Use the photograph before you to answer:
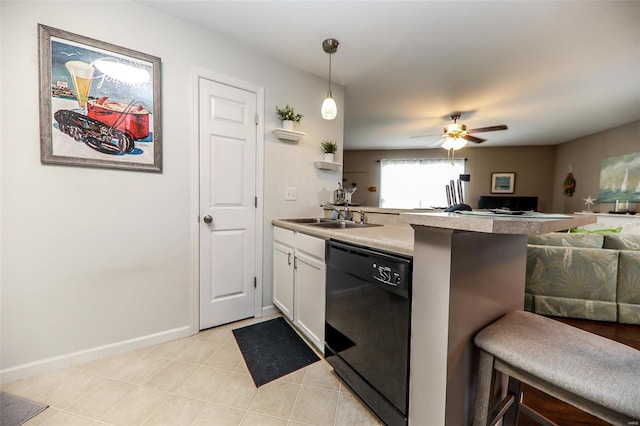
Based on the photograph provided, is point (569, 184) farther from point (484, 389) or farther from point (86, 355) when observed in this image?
point (86, 355)

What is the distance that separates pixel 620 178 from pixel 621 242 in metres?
3.08

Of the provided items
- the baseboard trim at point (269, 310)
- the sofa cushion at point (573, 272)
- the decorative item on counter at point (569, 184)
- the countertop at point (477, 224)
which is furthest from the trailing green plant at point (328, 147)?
the decorative item on counter at point (569, 184)

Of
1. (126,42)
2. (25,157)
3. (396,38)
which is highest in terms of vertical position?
(396,38)

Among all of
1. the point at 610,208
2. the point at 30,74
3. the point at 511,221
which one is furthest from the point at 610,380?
the point at 610,208

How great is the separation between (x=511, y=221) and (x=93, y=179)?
2124mm

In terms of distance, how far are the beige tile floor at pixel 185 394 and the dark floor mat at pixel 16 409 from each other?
0.10 ft

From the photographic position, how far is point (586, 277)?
2.19 meters

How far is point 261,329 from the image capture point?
1970 mm

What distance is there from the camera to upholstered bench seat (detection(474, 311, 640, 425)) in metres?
0.59

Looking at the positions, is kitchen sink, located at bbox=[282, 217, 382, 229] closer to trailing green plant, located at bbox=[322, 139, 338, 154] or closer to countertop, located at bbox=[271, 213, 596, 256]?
trailing green plant, located at bbox=[322, 139, 338, 154]

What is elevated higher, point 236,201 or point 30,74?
point 30,74

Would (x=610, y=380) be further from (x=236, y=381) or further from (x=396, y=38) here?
(x=396, y=38)

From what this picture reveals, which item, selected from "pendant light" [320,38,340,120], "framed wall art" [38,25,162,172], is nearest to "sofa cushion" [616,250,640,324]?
"pendant light" [320,38,340,120]

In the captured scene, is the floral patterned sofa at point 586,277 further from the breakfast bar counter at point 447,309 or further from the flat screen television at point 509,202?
the flat screen television at point 509,202
